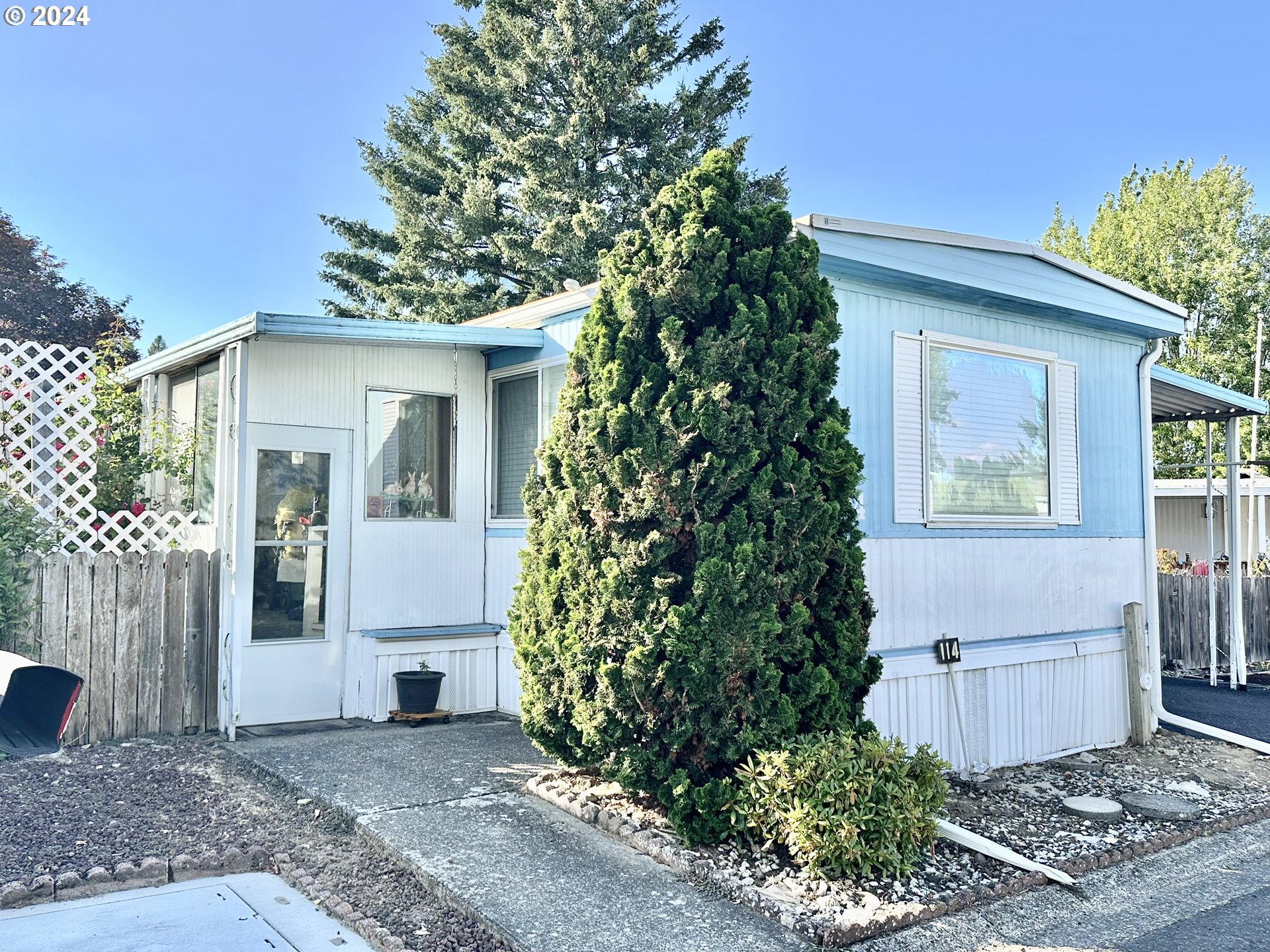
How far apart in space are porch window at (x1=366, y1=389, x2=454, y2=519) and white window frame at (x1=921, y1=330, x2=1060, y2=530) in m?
3.50

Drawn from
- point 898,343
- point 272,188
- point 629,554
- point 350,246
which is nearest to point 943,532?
point 898,343

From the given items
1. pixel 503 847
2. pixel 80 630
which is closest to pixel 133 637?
pixel 80 630

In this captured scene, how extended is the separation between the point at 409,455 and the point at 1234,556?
789cm

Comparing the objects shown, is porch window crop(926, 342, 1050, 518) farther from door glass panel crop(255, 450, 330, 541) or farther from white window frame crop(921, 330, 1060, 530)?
door glass panel crop(255, 450, 330, 541)

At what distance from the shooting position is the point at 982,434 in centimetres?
648

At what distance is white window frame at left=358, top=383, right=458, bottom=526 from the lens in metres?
7.21

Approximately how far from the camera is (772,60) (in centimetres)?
2077

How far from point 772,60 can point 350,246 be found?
33.5ft

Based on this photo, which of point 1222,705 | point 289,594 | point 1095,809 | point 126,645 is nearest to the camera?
point 1095,809

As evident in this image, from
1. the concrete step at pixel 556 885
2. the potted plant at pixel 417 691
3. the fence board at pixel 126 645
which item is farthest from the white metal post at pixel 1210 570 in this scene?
the fence board at pixel 126 645

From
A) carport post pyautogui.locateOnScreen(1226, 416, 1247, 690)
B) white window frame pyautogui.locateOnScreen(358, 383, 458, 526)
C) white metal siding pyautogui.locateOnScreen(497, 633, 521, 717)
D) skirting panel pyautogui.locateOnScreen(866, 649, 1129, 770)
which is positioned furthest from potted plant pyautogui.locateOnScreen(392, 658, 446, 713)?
carport post pyautogui.locateOnScreen(1226, 416, 1247, 690)

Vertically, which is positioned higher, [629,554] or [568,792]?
[629,554]

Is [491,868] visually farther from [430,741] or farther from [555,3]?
[555,3]

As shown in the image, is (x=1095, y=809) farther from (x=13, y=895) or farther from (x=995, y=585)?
(x=13, y=895)
